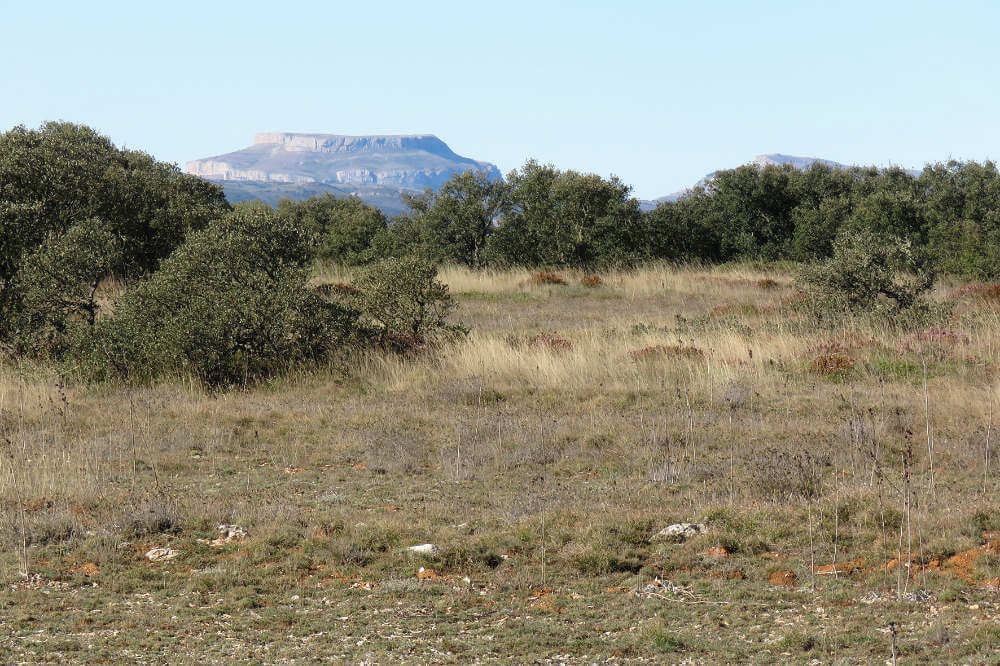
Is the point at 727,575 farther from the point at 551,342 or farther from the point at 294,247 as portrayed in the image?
the point at 294,247

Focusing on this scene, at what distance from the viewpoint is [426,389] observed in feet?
42.6

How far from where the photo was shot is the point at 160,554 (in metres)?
6.86

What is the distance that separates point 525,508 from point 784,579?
7.46 feet

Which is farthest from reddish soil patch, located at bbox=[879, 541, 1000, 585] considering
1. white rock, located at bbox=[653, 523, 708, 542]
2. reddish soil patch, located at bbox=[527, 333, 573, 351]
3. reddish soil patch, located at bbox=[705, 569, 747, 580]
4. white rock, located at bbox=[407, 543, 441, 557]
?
reddish soil patch, located at bbox=[527, 333, 573, 351]

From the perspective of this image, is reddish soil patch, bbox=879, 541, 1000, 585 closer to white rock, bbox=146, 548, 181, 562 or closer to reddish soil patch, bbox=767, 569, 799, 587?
reddish soil patch, bbox=767, 569, 799, 587

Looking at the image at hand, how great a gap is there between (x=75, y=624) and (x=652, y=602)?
10.8 ft

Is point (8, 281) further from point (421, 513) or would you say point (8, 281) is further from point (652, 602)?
point (652, 602)

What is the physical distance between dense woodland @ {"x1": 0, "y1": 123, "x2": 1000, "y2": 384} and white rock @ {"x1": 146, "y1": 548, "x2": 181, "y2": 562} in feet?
22.7

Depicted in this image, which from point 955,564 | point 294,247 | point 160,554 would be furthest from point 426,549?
point 294,247

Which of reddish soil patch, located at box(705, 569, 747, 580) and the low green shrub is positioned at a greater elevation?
the low green shrub

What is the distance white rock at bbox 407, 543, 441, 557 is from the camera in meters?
6.64

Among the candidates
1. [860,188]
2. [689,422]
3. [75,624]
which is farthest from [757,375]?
[860,188]

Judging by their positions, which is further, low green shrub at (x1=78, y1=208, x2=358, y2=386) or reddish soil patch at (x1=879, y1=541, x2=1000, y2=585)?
low green shrub at (x1=78, y1=208, x2=358, y2=386)

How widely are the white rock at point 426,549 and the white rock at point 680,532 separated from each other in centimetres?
152
